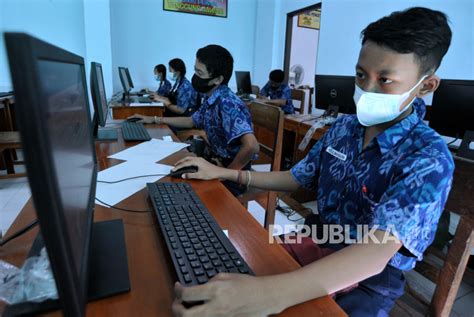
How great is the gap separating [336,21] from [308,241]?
3803 mm

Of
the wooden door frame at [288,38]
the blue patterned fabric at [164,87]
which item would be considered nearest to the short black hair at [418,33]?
the blue patterned fabric at [164,87]

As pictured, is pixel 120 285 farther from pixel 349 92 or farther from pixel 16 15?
pixel 16 15

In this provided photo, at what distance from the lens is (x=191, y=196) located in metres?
0.86

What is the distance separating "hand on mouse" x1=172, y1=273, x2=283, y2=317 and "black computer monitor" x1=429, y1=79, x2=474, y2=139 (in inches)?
57.7

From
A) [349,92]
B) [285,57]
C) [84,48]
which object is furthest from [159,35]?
[349,92]

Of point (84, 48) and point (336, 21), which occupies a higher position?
point (336, 21)

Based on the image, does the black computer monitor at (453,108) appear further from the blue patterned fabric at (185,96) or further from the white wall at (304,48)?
the white wall at (304,48)

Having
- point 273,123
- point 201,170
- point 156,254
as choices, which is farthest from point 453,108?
point 156,254

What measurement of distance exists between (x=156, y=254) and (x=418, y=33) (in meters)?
0.73

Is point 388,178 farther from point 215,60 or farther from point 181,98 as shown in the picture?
point 181,98

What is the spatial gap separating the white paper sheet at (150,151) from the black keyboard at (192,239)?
1.36 feet

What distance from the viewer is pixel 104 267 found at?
1.83 feet

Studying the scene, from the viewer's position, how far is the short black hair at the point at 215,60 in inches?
67.9

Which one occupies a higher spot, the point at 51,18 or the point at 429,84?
the point at 51,18
